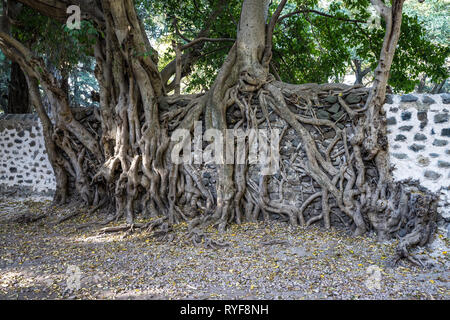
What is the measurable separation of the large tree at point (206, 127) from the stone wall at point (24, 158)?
0.94m

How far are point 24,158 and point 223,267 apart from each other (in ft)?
20.0

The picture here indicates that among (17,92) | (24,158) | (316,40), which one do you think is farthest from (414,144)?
(17,92)

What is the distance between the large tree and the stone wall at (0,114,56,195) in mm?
943

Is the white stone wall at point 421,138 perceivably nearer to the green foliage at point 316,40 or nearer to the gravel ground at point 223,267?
A: the gravel ground at point 223,267

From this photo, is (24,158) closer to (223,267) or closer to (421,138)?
(223,267)

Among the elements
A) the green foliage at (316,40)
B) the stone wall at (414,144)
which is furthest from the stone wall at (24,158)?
the stone wall at (414,144)

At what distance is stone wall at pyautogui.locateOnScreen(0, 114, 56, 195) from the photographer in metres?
7.38

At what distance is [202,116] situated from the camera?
5.65 metres

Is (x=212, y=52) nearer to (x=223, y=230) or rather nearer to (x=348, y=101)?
(x=348, y=101)

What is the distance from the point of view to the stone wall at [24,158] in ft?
24.2

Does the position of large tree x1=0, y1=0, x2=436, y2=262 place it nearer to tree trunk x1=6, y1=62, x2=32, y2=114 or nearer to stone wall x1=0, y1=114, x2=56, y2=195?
stone wall x1=0, y1=114, x2=56, y2=195

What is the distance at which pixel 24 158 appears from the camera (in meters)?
7.52

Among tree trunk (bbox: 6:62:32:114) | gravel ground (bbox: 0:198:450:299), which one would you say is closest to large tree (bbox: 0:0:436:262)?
gravel ground (bbox: 0:198:450:299)
